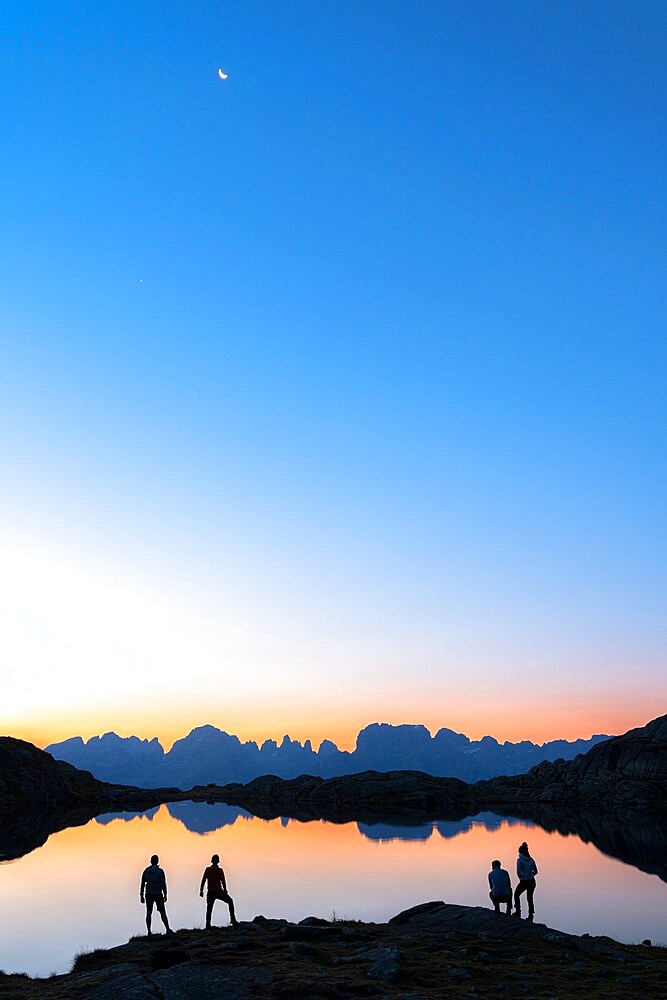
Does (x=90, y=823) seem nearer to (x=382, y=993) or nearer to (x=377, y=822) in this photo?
(x=377, y=822)

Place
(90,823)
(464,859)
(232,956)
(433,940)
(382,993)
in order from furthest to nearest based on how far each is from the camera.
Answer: (90,823), (464,859), (433,940), (232,956), (382,993)

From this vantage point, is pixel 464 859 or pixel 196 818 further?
pixel 196 818

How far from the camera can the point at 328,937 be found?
1155 inches

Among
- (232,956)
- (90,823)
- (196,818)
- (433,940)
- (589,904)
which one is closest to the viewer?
(232,956)

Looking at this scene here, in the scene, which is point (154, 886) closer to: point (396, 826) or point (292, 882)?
point (292, 882)

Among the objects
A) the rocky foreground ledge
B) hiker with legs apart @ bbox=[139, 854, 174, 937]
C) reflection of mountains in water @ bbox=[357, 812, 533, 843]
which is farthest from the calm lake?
the rocky foreground ledge

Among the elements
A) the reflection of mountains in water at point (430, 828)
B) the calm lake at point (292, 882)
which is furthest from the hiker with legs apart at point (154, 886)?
the reflection of mountains in water at point (430, 828)

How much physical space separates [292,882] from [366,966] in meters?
38.2

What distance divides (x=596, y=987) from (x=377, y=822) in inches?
4866

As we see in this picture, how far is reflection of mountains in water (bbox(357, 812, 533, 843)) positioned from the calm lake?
4.14 ft

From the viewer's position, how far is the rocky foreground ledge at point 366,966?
21297 millimetres

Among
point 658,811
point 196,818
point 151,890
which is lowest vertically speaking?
point 658,811

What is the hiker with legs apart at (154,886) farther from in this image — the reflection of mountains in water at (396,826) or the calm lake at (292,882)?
the reflection of mountains in water at (396,826)

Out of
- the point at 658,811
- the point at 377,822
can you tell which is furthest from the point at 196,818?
the point at 658,811
